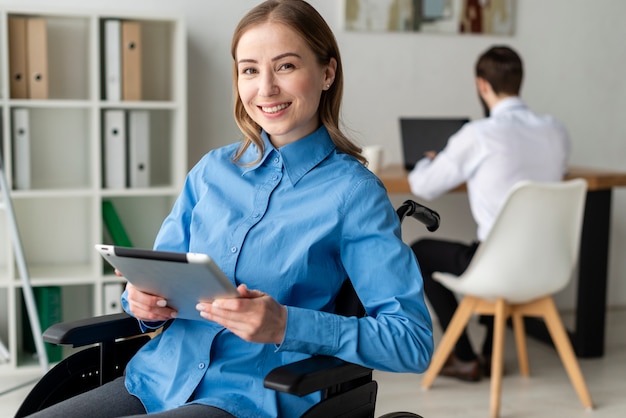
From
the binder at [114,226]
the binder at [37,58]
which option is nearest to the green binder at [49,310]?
the binder at [114,226]

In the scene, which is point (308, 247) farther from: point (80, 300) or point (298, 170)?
point (80, 300)

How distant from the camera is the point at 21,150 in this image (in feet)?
10.3

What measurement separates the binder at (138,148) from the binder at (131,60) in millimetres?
79

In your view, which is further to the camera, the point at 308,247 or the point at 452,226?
the point at 452,226

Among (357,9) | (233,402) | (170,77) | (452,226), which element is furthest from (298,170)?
(452,226)

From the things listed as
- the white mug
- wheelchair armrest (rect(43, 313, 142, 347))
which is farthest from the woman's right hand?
the white mug

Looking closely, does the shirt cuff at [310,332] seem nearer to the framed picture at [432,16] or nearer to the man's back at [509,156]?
the man's back at [509,156]

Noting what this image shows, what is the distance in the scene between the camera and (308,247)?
1425 millimetres

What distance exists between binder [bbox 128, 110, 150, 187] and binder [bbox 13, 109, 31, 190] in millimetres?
377

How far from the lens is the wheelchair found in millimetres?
1286

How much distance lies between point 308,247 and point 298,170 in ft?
0.57

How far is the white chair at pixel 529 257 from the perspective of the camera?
9.26ft

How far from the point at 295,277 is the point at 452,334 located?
181 centimetres

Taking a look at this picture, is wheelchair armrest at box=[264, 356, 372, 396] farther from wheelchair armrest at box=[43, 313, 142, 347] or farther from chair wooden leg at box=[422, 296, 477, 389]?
chair wooden leg at box=[422, 296, 477, 389]
